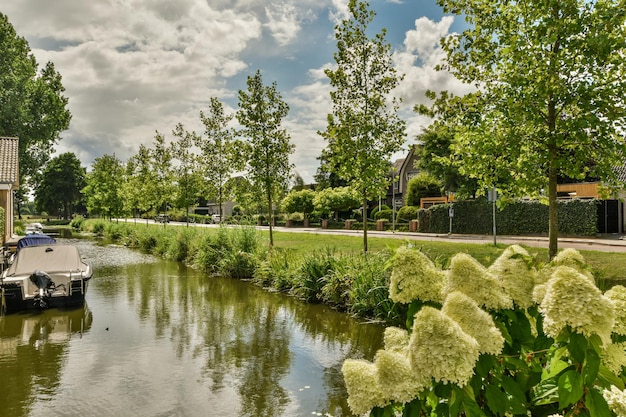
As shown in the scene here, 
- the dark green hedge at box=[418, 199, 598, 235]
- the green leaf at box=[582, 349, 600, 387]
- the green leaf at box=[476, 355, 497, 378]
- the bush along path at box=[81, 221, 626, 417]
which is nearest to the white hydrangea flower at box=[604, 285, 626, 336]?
the bush along path at box=[81, 221, 626, 417]

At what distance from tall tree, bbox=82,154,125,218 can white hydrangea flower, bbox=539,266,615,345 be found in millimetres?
45673

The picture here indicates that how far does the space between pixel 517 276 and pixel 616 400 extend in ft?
3.53

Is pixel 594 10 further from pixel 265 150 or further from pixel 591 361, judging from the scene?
pixel 265 150

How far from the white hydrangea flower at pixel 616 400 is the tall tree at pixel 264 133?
16.8 m

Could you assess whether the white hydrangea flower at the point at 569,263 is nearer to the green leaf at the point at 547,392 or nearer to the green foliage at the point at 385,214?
the green leaf at the point at 547,392

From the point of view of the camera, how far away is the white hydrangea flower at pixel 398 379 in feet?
7.16

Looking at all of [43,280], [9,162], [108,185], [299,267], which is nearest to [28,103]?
[9,162]

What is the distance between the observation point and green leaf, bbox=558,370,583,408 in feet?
6.41

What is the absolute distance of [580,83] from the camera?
9062 mm

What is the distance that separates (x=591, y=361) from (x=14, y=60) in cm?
4112

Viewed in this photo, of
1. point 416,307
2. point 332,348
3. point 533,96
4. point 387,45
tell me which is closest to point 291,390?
point 332,348

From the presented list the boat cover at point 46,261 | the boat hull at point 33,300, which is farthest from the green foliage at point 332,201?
the boat hull at point 33,300

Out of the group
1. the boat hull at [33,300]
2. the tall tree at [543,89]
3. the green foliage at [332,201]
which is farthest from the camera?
the green foliage at [332,201]

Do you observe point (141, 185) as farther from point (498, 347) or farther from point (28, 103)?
point (498, 347)
